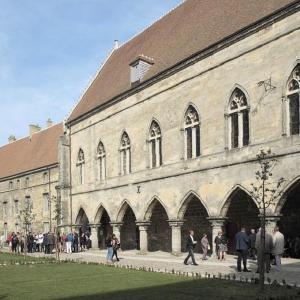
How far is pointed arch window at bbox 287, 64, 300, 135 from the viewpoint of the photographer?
1973 cm

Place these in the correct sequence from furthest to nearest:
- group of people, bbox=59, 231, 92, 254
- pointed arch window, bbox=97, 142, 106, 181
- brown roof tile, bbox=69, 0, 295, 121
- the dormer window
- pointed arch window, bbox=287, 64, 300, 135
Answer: pointed arch window, bbox=97, 142, 106, 181
group of people, bbox=59, 231, 92, 254
the dormer window
brown roof tile, bbox=69, 0, 295, 121
pointed arch window, bbox=287, 64, 300, 135

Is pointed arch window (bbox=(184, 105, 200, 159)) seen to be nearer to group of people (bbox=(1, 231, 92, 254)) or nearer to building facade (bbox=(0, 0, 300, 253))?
building facade (bbox=(0, 0, 300, 253))

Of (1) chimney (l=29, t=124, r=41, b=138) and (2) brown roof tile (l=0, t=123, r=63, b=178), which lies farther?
(1) chimney (l=29, t=124, r=41, b=138)

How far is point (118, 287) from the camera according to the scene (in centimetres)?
1449

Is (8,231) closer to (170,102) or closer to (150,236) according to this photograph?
(150,236)

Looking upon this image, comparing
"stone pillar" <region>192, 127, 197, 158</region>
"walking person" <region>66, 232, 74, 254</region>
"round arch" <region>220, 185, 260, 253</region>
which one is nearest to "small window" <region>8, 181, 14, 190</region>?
"walking person" <region>66, 232, 74, 254</region>

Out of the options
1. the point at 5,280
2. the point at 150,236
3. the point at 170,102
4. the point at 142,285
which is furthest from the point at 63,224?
the point at 142,285

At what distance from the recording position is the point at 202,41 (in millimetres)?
25016

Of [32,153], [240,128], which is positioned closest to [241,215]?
[240,128]

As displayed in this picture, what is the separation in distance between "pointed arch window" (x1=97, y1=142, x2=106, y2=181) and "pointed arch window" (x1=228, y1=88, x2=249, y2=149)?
12.0m

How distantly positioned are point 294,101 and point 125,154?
42.4 feet

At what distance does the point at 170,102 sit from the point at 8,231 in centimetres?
3352

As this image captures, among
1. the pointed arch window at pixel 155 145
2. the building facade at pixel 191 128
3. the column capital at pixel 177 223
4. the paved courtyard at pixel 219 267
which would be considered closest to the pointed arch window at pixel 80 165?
the building facade at pixel 191 128

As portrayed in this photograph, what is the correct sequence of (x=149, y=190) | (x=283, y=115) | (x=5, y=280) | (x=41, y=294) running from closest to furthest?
(x=41, y=294), (x=5, y=280), (x=283, y=115), (x=149, y=190)
